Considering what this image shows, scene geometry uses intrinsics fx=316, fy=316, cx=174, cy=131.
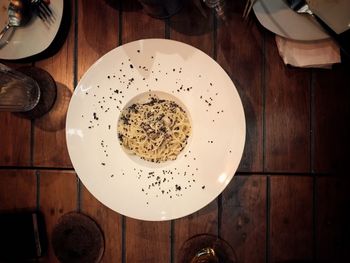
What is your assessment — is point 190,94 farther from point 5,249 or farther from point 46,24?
point 5,249

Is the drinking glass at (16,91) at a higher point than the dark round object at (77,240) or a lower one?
higher

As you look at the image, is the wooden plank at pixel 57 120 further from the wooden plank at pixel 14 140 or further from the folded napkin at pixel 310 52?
the folded napkin at pixel 310 52

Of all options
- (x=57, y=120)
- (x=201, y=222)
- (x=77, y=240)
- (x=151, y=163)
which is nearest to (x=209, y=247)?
(x=201, y=222)

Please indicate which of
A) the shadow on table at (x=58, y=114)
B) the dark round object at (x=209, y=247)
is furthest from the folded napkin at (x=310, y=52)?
the shadow on table at (x=58, y=114)

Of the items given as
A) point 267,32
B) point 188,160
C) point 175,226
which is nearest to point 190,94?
point 188,160

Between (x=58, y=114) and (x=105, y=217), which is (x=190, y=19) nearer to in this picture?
(x=58, y=114)

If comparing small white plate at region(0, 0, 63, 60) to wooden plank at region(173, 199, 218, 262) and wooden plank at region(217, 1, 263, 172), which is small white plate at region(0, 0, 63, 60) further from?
wooden plank at region(173, 199, 218, 262)

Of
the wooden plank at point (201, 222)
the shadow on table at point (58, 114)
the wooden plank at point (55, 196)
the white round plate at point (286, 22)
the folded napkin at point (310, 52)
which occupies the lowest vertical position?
the wooden plank at point (201, 222)

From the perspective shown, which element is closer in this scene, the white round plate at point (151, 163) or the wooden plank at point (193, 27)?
the white round plate at point (151, 163)
